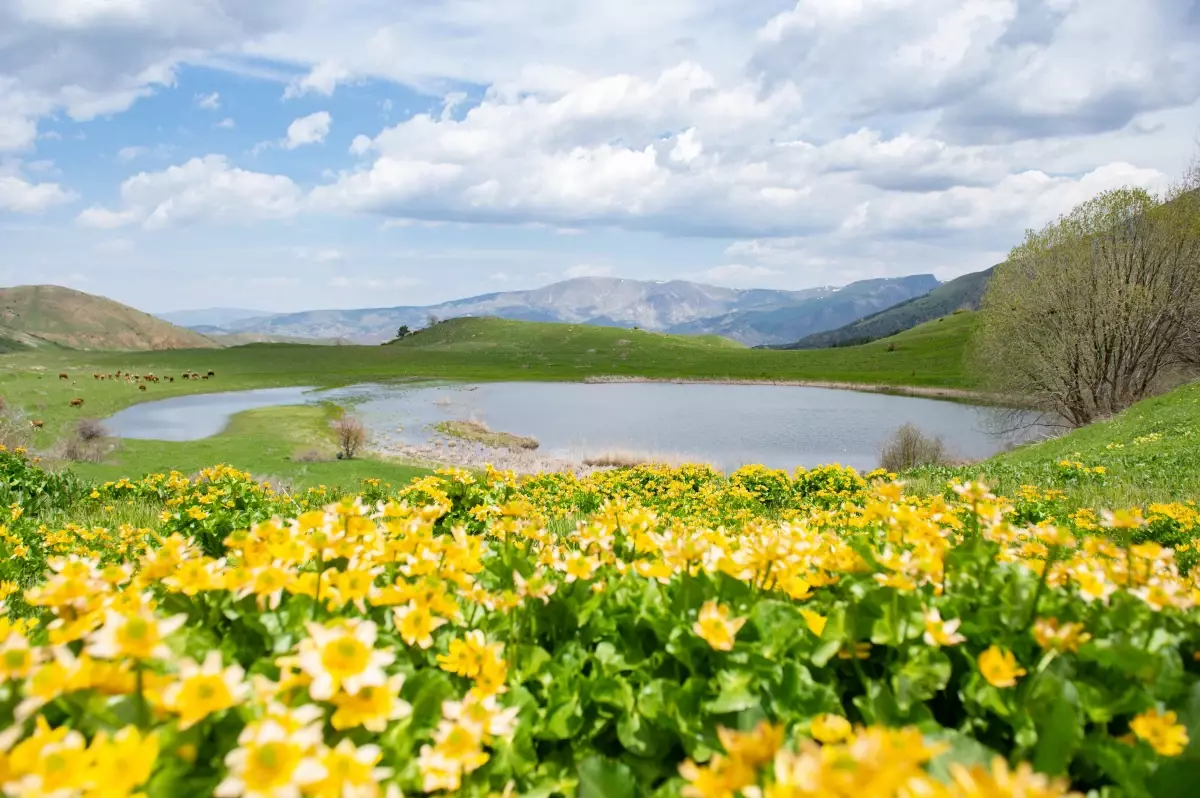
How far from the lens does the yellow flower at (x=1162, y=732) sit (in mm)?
1834

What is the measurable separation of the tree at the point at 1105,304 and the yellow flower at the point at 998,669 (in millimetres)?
36632

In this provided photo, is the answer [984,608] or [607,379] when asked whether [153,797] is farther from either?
[607,379]

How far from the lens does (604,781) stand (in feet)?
6.27

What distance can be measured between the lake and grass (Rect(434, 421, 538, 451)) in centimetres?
128

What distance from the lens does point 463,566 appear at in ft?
8.92

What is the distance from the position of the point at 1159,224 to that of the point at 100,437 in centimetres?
4996

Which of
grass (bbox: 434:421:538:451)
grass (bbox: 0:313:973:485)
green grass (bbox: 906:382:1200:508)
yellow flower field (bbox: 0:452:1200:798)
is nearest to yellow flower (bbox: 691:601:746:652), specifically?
yellow flower field (bbox: 0:452:1200:798)

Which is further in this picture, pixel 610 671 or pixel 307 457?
pixel 307 457

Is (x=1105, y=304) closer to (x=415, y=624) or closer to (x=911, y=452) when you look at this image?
(x=911, y=452)

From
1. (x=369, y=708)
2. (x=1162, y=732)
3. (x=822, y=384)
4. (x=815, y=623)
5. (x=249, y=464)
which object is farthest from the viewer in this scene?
(x=822, y=384)

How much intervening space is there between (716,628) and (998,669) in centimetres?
88

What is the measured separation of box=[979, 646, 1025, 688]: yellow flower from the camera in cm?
205

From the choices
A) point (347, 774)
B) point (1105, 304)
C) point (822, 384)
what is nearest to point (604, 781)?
point (347, 774)

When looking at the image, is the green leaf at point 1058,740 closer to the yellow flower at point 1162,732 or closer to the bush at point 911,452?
the yellow flower at point 1162,732
